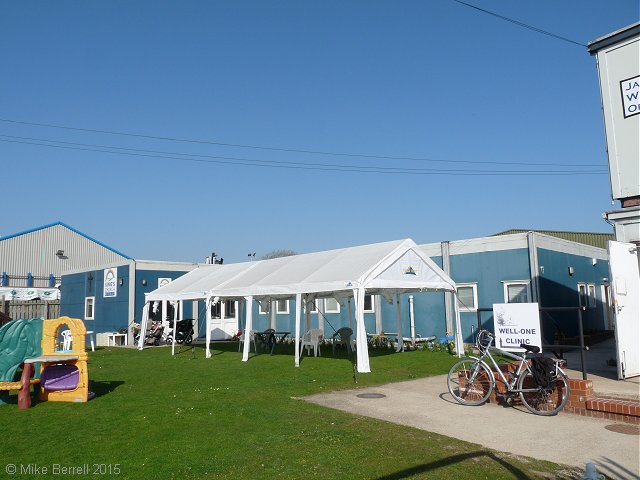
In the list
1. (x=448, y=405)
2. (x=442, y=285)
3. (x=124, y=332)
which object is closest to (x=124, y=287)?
(x=124, y=332)

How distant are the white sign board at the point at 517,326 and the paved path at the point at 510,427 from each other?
1061 mm

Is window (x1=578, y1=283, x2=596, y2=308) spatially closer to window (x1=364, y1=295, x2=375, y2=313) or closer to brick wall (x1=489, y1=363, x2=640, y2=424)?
window (x1=364, y1=295, x2=375, y2=313)

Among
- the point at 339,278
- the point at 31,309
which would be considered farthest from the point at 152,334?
the point at 339,278

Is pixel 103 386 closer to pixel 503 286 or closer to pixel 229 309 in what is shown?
pixel 503 286

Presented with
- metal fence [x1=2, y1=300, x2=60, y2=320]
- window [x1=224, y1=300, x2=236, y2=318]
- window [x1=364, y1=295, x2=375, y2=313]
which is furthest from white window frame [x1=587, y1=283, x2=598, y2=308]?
metal fence [x1=2, y1=300, x2=60, y2=320]

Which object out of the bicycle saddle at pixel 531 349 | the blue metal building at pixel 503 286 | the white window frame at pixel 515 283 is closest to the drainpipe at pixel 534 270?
the blue metal building at pixel 503 286

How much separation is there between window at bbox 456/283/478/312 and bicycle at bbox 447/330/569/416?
9.47 m

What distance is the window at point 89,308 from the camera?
87.9 ft

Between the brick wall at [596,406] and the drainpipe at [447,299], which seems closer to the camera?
the brick wall at [596,406]

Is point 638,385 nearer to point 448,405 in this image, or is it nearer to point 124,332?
point 448,405

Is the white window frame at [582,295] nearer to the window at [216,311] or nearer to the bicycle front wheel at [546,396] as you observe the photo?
the bicycle front wheel at [546,396]

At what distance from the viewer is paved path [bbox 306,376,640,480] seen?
5387 mm

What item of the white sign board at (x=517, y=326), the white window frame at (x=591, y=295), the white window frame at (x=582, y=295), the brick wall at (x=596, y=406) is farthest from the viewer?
the white window frame at (x=591, y=295)

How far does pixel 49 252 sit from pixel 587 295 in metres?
35.6
